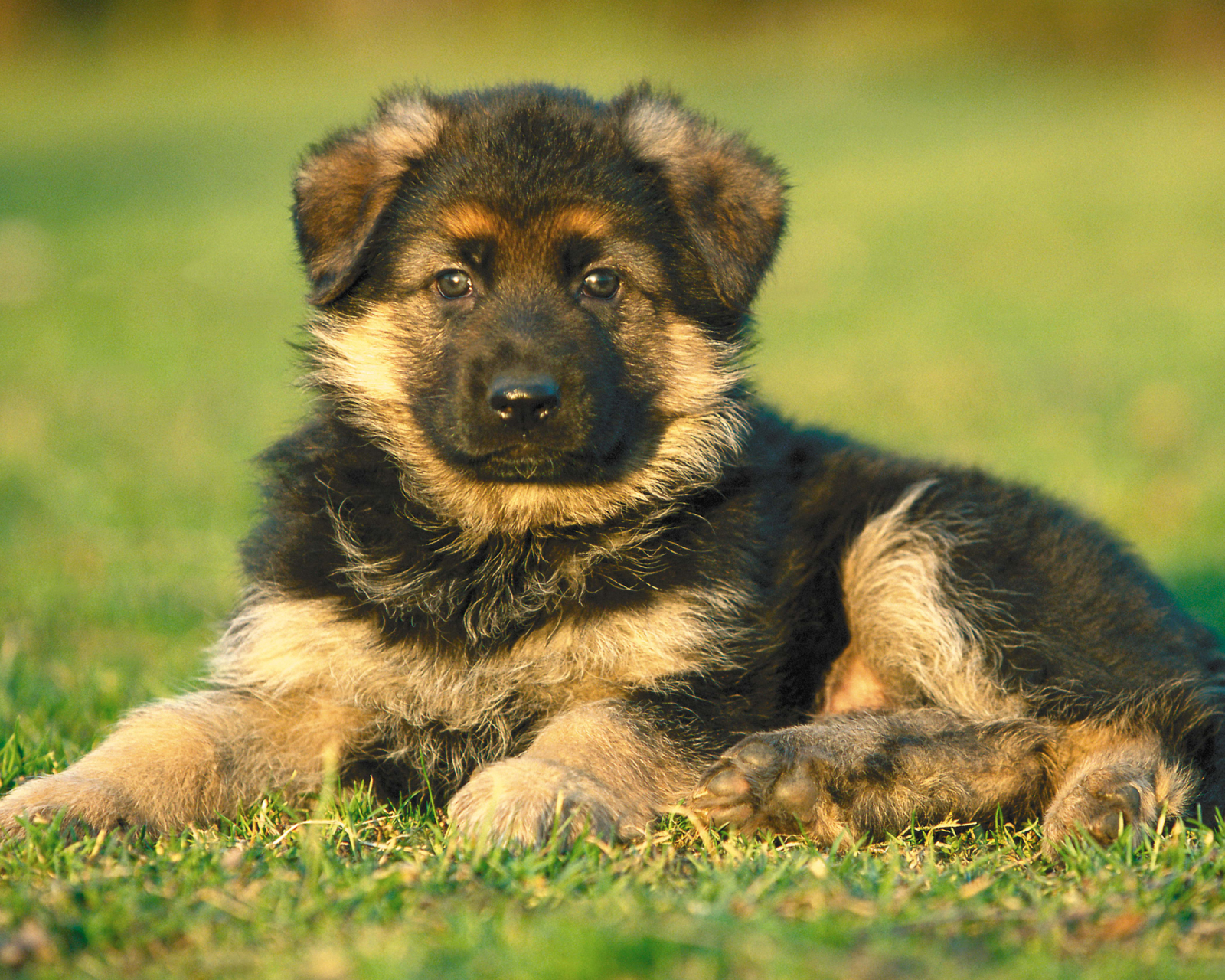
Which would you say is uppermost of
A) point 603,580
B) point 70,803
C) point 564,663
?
point 603,580

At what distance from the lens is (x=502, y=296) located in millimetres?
3580

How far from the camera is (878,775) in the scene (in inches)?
127

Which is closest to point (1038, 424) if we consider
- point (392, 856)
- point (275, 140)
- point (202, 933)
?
point (392, 856)

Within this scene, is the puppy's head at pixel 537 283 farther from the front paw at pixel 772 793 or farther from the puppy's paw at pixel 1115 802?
the puppy's paw at pixel 1115 802

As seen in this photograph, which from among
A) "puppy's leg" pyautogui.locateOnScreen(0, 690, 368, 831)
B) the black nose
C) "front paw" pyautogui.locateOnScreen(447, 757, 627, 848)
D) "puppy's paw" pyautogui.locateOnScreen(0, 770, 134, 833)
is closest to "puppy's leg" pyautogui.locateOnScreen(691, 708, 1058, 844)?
"front paw" pyautogui.locateOnScreen(447, 757, 627, 848)

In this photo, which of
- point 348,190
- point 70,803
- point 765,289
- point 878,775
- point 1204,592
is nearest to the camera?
point 70,803

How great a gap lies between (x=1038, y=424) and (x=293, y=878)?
22.7 feet

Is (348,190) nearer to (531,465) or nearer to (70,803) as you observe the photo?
(531,465)

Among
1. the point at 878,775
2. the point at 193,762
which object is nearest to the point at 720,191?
the point at 878,775

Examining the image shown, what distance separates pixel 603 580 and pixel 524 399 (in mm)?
563

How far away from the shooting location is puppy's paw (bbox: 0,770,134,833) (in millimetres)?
3016

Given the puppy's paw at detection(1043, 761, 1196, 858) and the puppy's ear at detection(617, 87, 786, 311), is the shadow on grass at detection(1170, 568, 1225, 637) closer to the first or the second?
the puppy's paw at detection(1043, 761, 1196, 858)

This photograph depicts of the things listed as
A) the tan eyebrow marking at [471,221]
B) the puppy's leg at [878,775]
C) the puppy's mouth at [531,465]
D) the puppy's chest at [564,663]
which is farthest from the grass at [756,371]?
the tan eyebrow marking at [471,221]

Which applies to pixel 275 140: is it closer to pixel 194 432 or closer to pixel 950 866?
pixel 194 432
